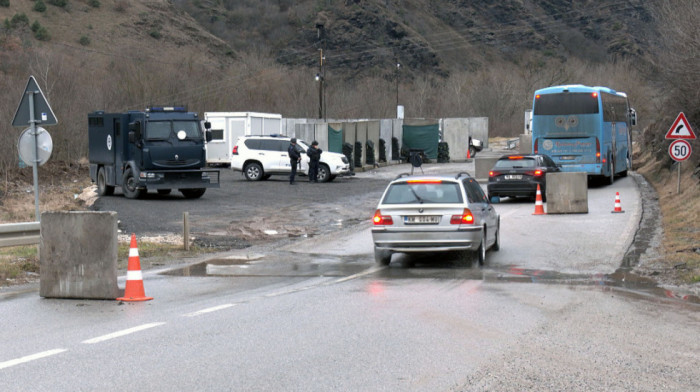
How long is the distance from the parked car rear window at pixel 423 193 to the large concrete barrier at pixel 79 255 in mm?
5047

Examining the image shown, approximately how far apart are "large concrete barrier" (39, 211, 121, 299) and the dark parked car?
58.4 feet

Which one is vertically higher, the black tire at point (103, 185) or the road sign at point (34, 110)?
the road sign at point (34, 110)

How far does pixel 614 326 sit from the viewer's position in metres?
9.42

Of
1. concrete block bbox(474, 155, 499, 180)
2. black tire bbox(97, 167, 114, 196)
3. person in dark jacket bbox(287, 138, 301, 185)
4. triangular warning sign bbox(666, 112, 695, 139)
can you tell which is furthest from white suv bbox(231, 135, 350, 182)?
triangular warning sign bbox(666, 112, 695, 139)

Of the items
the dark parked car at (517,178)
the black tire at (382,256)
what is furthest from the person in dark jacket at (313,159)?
the black tire at (382,256)

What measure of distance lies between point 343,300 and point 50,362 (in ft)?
14.1

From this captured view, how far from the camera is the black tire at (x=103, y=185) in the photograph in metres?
30.4

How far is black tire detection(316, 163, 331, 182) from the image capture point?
3756 centimetres

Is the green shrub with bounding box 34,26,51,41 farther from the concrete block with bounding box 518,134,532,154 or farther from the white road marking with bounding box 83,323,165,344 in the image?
the white road marking with bounding box 83,323,165,344

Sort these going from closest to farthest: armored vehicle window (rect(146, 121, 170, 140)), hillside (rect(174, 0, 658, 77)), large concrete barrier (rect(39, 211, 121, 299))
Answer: large concrete barrier (rect(39, 211, 121, 299)) < armored vehicle window (rect(146, 121, 170, 140)) < hillside (rect(174, 0, 658, 77))

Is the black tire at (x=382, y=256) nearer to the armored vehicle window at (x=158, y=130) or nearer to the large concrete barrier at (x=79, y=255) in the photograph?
the large concrete barrier at (x=79, y=255)

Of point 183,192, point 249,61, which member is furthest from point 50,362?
point 249,61

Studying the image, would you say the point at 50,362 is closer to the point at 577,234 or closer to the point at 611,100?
the point at 577,234

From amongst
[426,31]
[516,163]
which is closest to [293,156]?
[516,163]
